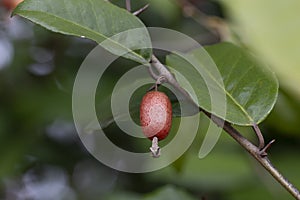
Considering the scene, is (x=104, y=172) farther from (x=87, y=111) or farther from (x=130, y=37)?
(x=130, y=37)

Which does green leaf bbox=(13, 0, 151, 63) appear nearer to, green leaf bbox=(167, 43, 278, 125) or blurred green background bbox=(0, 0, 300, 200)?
green leaf bbox=(167, 43, 278, 125)

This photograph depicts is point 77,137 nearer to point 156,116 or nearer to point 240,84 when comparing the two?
point 240,84

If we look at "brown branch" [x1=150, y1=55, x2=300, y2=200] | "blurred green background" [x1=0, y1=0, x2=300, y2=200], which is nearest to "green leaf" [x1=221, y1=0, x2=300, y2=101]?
"brown branch" [x1=150, y1=55, x2=300, y2=200]

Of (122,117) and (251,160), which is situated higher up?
(122,117)

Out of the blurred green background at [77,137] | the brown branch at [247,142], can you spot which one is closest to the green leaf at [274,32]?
the brown branch at [247,142]

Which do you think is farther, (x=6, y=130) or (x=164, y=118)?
(x=6, y=130)

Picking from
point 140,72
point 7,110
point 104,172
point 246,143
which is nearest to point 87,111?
point 140,72
